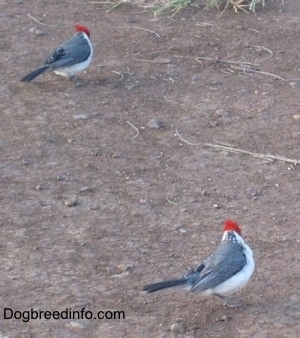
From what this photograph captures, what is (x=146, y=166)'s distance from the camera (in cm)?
865

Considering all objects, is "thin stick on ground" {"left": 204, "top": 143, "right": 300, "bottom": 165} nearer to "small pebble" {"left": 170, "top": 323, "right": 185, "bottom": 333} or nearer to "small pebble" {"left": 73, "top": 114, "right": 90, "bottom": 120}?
"small pebble" {"left": 73, "top": 114, "right": 90, "bottom": 120}

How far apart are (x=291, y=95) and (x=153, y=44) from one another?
1825mm

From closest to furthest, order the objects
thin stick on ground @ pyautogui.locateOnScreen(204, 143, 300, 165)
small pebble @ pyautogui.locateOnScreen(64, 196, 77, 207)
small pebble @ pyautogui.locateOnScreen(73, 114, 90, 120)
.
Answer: small pebble @ pyautogui.locateOnScreen(64, 196, 77, 207)
thin stick on ground @ pyautogui.locateOnScreen(204, 143, 300, 165)
small pebble @ pyautogui.locateOnScreen(73, 114, 90, 120)

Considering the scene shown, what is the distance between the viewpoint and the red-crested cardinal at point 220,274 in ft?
21.2

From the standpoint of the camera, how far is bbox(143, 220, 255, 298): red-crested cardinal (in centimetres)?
647

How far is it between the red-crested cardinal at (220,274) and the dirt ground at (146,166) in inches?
7.3

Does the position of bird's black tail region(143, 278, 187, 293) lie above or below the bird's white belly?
above

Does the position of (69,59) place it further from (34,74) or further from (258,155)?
(258,155)

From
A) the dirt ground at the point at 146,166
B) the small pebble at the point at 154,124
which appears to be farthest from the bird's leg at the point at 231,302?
the small pebble at the point at 154,124

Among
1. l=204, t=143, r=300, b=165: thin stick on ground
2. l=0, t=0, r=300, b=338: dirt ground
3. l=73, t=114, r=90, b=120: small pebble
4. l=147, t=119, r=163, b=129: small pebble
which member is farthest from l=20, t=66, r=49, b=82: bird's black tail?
l=204, t=143, r=300, b=165: thin stick on ground

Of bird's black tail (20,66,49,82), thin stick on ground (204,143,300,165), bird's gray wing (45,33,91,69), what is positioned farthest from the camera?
bird's gray wing (45,33,91,69)

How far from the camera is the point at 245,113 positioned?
9578mm

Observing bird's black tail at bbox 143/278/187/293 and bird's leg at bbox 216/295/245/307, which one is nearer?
bird's black tail at bbox 143/278/187/293

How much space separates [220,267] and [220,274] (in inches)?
3.0
